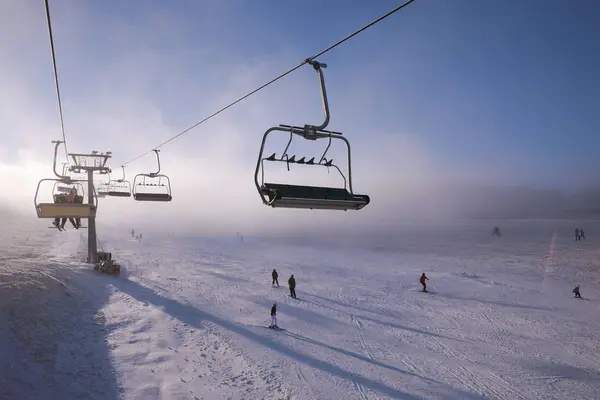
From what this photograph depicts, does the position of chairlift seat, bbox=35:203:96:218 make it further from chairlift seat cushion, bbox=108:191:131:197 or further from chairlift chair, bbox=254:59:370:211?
chairlift chair, bbox=254:59:370:211

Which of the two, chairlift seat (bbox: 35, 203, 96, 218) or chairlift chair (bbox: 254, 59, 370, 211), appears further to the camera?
chairlift seat (bbox: 35, 203, 96, 218)

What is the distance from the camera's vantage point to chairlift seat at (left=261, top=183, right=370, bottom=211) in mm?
3631

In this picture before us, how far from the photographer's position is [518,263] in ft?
92.9

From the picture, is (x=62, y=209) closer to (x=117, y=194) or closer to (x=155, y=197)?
(x=155, y=197)

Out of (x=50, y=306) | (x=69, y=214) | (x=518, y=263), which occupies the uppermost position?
(x=69, y=214)

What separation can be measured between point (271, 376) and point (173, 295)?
9.32 m

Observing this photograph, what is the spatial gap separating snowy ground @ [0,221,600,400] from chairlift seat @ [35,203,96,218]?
3.32m

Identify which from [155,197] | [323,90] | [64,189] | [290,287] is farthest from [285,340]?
[64,189]

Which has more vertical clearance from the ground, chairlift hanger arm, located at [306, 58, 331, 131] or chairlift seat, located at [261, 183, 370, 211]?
chairlift hanger arm, located at [306, 58, 331, 131]

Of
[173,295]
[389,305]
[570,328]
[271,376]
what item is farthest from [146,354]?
[570,328]

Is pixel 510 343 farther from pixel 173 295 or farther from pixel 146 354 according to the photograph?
pixel 173 295

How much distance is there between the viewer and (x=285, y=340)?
408 inches

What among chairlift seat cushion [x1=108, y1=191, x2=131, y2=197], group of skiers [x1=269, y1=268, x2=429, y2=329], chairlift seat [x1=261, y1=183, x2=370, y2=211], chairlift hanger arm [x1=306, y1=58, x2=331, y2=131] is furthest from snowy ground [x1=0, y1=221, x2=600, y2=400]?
chairlift hanger arm [x1=306, y1=58, x2=331, y2=131]

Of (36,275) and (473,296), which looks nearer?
(36,275)
